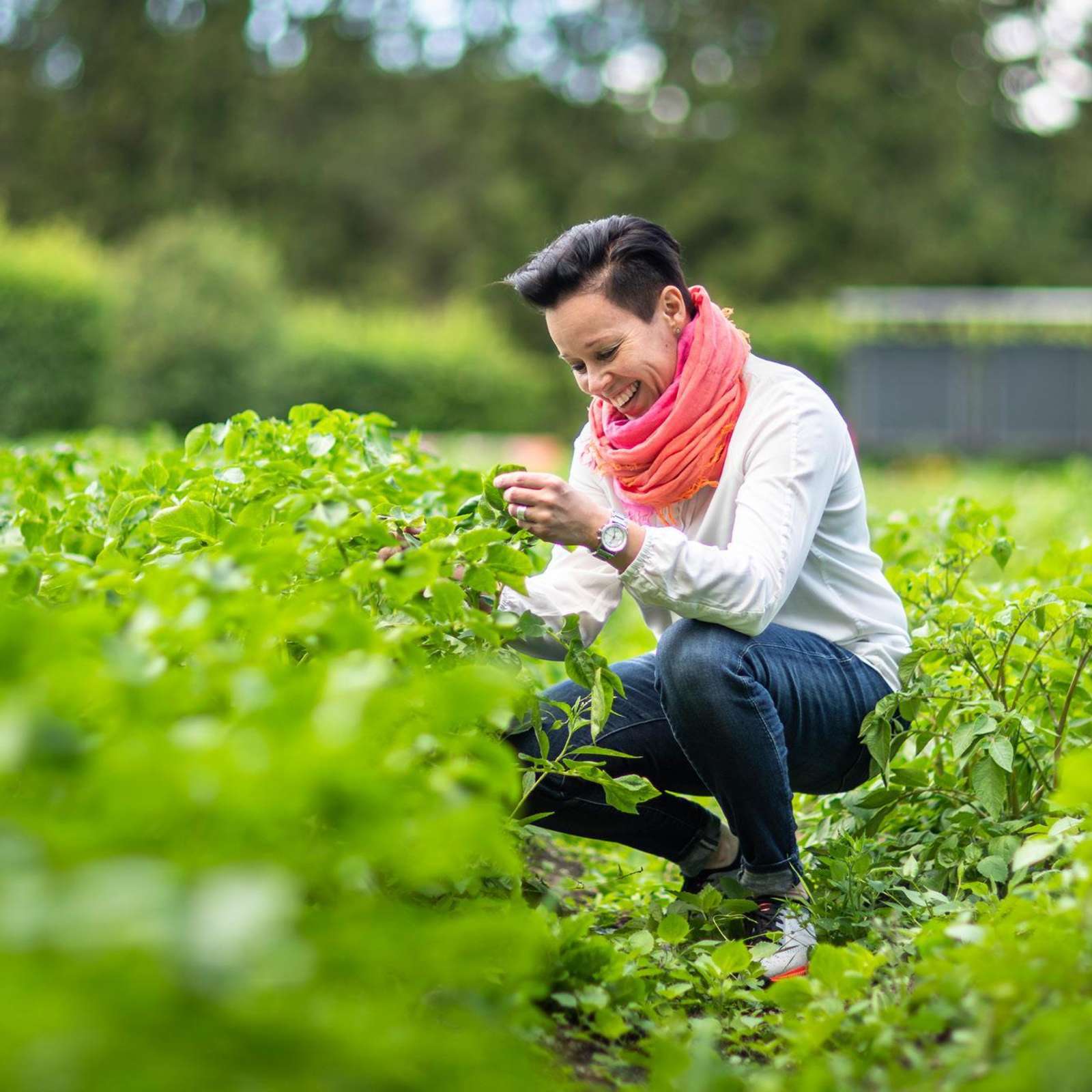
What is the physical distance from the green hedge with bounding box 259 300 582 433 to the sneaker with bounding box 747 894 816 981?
583 inches

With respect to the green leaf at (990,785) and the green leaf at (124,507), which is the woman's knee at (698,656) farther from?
the green leaf at (124,507)

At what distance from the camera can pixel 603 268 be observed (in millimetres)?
2508

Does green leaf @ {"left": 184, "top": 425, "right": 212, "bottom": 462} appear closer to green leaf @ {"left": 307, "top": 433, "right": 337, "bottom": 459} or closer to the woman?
green leaf @ {"left": 307, "top": 433, "right": 337, "bottom": 459}

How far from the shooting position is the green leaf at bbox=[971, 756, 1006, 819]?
2271mm

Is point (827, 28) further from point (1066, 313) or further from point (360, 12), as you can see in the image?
point (1066, 313)

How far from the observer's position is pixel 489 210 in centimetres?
2814

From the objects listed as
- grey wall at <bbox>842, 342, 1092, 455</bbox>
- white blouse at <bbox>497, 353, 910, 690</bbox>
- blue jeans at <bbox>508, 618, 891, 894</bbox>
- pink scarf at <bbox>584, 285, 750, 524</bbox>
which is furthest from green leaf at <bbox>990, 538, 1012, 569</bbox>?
grey wall at <bbox>842, 342, 1092, 455</bbox>

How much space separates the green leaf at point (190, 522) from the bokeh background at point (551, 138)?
2256cm

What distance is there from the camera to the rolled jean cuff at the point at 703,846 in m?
2.65

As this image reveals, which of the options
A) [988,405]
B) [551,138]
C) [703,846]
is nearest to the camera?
[703,846]

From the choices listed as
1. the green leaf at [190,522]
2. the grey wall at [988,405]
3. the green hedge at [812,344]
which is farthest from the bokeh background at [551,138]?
the green leaf at [190,522]

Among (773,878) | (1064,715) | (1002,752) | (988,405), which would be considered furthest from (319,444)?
(988,405)

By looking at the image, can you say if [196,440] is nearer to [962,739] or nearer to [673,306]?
[673,306]

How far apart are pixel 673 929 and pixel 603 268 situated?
47.0 inches
